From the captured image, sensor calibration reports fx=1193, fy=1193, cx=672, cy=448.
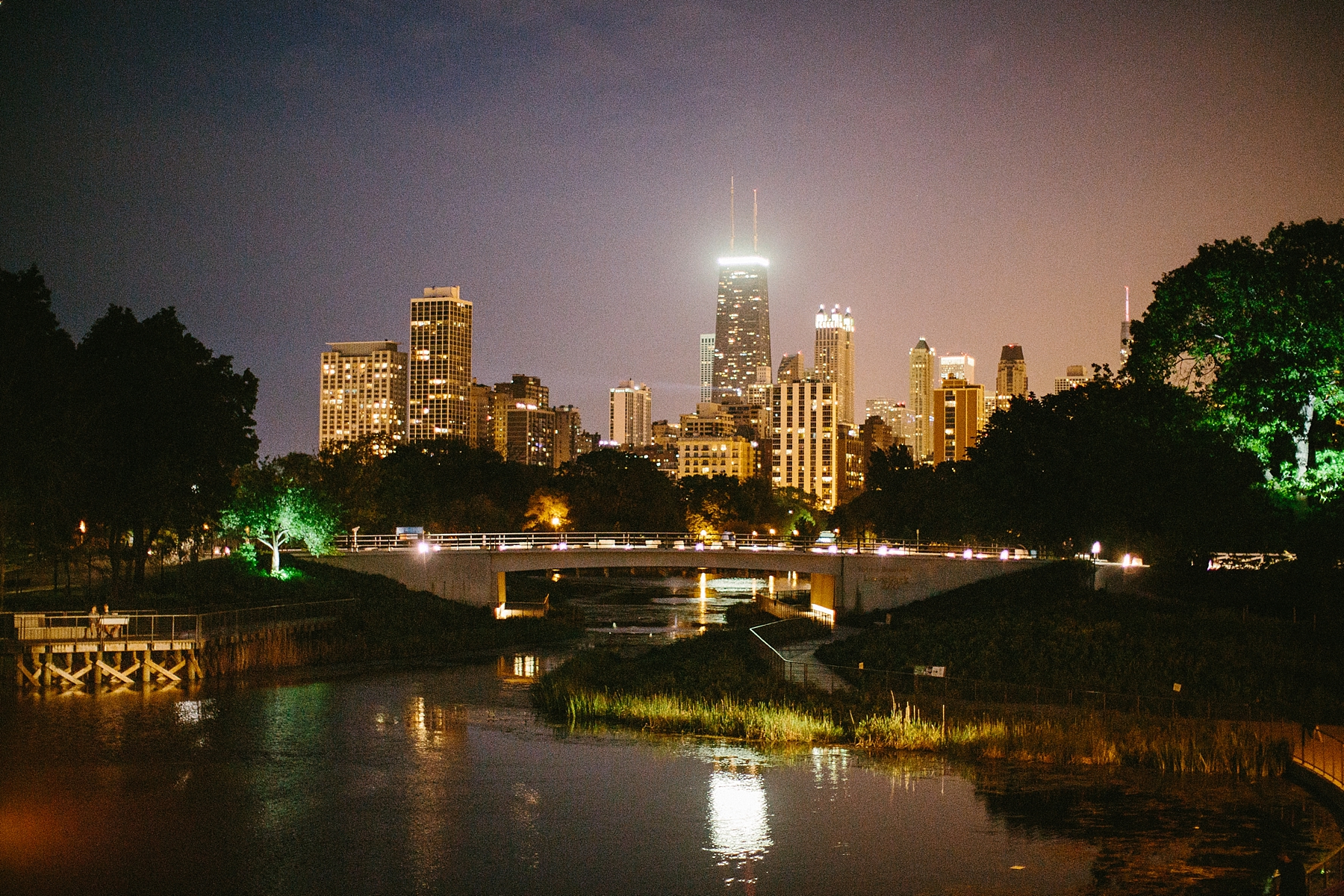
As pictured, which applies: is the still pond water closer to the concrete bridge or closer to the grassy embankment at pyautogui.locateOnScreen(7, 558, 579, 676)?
the grassy embankment at pyautogui.locateOnScreen(7, 558, 579, 676)

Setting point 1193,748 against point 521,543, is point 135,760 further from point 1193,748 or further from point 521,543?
point 521,543

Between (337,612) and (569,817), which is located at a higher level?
(337,612)

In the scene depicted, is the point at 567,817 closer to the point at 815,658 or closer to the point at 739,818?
the point at 739,818

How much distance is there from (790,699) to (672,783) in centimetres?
1074

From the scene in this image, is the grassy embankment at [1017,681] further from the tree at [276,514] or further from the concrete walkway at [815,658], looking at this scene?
the tree at [276,514]

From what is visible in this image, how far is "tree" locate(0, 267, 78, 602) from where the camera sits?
49.6 meters

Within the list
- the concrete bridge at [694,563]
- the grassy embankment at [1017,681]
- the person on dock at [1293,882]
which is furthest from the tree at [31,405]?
the person on dock at [1293,882]

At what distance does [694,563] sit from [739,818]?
58.0 metres

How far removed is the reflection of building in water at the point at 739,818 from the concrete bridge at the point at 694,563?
157 ft

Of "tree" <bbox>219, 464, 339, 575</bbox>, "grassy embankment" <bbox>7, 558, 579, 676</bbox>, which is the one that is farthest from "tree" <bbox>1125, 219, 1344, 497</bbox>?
"tree" <bbox>219, 464, 339, 575</bbox>

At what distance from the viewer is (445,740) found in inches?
1629

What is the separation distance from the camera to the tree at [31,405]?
49562 mm

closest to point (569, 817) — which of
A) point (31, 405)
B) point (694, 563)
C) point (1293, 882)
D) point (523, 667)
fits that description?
point (1293, 882)

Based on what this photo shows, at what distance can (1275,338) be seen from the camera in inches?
2082
